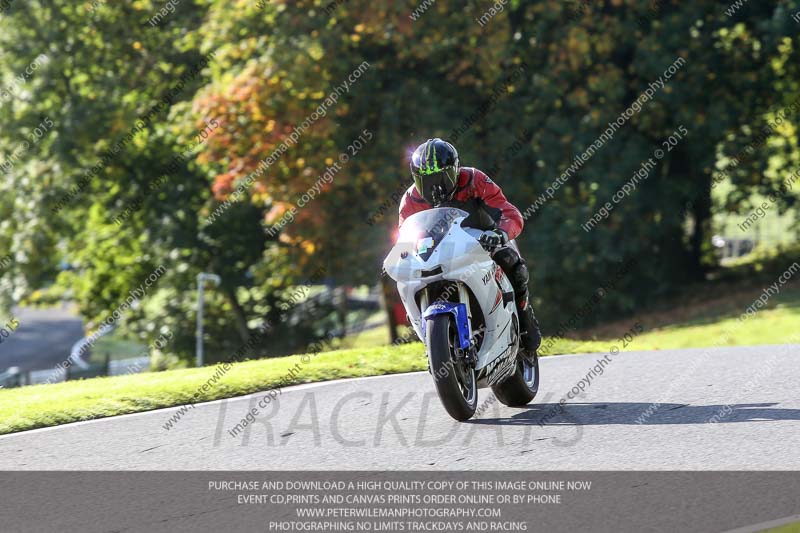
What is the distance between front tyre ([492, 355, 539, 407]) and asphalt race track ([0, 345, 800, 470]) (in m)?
0.10

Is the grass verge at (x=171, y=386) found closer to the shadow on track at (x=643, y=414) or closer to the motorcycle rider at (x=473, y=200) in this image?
the motorcycle rider at (x=473, y=200)

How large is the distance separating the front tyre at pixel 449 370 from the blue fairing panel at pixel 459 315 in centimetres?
4

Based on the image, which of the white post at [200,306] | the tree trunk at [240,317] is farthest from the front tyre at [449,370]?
the tree trunk at [240,317]

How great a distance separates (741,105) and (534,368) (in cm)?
1581


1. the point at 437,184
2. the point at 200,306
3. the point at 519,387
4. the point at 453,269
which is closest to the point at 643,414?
the point at 519,387

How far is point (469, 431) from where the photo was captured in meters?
7.31

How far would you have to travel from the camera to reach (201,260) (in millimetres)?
26219

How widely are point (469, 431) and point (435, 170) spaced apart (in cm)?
184

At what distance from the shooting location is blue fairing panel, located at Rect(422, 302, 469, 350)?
7.12 m

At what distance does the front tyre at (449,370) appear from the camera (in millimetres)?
6953

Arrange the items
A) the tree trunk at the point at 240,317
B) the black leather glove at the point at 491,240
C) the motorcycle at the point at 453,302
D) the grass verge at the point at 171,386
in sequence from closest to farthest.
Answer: the motorcycle at the point at 453,302 < the black leather glove at the point at 491,240 < the grass verge at the point at 171,386 < the tree trunk at the point at 240,317
